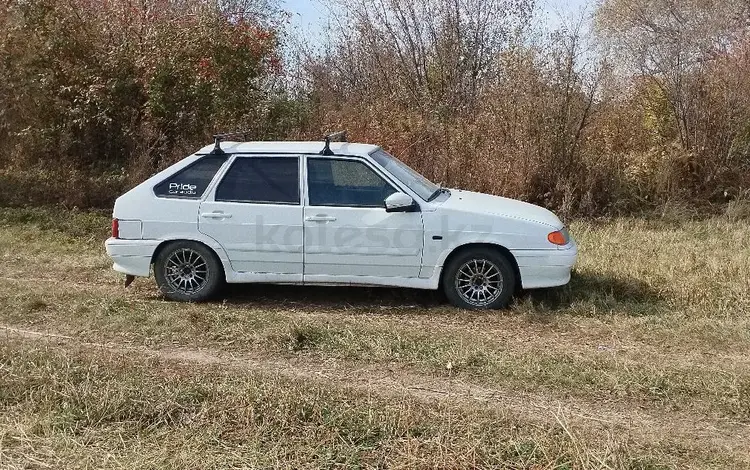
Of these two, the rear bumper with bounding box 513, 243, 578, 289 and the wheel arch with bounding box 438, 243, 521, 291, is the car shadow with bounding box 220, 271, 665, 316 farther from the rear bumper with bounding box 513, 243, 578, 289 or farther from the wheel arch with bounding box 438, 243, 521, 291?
the wheel arch with bounding box 438, 243, 521, 291

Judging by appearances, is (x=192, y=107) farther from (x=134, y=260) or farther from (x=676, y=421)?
(x=676, y=421)

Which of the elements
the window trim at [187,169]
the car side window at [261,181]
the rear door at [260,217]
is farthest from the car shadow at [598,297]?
the window trim at [187,169]

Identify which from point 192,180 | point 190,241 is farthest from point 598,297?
point 192,180

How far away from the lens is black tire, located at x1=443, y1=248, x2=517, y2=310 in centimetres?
654

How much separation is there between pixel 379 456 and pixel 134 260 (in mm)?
4047

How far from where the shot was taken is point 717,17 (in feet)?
40.5

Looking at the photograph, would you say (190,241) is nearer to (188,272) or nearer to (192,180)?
(188,272)

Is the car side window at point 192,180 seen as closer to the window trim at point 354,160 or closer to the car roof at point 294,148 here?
the car roof at point 294,148

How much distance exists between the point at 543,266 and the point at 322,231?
2.18m

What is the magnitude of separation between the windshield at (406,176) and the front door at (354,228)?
0.76 feet

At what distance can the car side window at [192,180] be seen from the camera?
22.4ft

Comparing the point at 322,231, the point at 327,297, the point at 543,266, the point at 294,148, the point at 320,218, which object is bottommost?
the point at 327,297

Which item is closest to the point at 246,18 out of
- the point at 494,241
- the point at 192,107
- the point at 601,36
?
the point at 192,107

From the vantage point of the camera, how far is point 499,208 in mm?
6777
